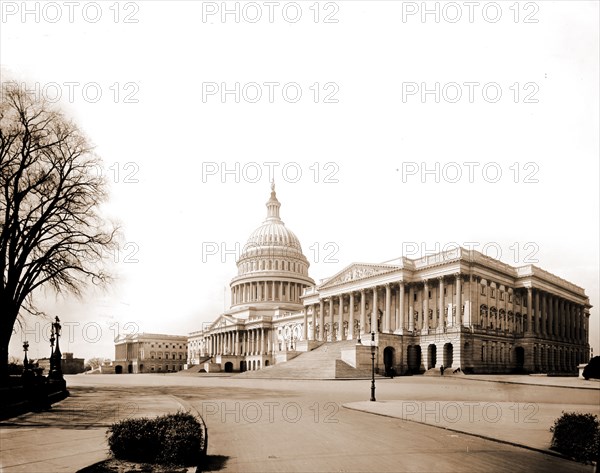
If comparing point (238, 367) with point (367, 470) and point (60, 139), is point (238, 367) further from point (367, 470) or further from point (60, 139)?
point (367, 470)

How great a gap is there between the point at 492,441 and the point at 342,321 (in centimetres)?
7482

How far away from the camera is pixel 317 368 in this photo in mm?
64438

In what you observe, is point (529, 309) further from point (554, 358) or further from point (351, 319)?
point (351, 319)

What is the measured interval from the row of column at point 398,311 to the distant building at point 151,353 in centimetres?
8579

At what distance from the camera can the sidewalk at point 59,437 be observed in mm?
12398

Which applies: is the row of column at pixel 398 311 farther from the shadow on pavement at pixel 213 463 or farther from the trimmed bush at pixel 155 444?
the trimmed bush at pixel 155 444

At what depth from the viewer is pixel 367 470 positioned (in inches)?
476

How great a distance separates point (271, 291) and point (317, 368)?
253ft

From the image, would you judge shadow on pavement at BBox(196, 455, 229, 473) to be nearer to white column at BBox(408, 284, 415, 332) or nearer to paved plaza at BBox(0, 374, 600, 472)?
paved plaza at BBox(0, 374, 600, 472)

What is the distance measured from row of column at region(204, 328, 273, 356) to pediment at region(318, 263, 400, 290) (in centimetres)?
3489

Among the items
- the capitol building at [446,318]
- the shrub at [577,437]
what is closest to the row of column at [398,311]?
the capitol building at [446,318]


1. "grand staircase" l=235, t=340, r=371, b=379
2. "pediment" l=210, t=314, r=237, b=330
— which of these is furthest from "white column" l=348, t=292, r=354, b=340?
"pediment" l=210, t=314, r=237, b=330

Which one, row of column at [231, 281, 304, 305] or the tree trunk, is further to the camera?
row of column at [231, 281, 304, 305]

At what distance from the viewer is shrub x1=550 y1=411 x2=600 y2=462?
45.2ft
